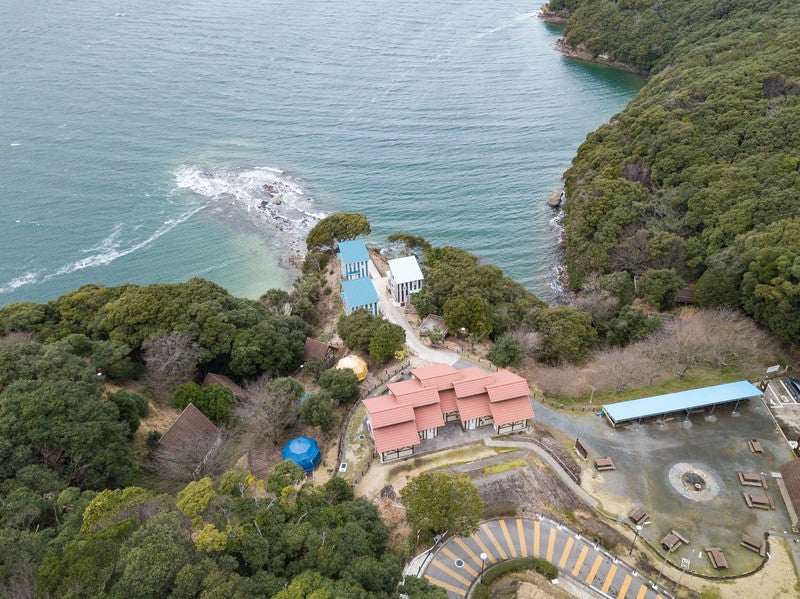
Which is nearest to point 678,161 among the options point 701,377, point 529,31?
point 701,377

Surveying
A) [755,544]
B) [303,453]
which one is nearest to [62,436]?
[303,453]

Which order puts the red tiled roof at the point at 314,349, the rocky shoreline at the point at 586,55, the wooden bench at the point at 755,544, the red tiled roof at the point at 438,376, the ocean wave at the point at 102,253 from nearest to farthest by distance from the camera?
the wooden bench at the point at 755,544
the red tiled roof at the point at 438,376
the red tiled roof at the point at 314,349
the ocean wave at the point at 102,253
the rocky shoreline at the point at 586,55

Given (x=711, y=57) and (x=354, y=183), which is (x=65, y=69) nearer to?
(x=354, y=183)

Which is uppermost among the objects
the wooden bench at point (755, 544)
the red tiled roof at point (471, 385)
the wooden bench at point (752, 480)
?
the red tiled roof at point (471, 385)

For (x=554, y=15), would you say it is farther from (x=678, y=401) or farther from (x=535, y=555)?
(x=535, y=555)

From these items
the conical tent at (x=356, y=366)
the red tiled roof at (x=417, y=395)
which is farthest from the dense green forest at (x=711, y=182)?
the conical tent at (x=356, y=366)

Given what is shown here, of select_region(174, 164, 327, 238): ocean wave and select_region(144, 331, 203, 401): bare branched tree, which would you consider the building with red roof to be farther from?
select_region(174, 164, 327, 238): ocean wave

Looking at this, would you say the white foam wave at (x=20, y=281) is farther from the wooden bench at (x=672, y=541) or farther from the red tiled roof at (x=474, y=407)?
the wooden bench at (x=672, y=541)
